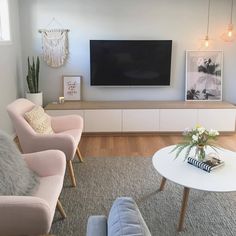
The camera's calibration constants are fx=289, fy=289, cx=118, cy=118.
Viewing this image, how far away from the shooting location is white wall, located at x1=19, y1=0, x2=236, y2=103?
180 inches

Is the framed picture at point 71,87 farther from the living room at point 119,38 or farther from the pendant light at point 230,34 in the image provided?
the pendant light at point 230,34

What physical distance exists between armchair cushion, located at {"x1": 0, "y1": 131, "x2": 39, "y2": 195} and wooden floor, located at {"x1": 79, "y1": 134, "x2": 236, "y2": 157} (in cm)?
173

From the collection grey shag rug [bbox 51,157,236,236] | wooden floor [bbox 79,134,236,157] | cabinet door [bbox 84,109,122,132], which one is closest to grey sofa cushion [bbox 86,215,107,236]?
grey shag rug [bbox 51,157,236,236]

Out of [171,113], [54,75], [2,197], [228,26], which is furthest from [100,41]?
[2,197]

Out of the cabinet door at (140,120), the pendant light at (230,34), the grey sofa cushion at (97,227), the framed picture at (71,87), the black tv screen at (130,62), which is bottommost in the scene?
the cabinet door at (140,120)

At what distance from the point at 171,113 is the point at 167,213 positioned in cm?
226

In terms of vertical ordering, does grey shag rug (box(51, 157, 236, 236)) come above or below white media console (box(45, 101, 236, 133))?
below

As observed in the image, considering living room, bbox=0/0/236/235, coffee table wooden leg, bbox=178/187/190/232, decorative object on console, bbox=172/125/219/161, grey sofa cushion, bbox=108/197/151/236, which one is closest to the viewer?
grey sofa cushion, bbox=108/197/151/236

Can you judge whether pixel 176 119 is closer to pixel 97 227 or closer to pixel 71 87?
pixel 71 87

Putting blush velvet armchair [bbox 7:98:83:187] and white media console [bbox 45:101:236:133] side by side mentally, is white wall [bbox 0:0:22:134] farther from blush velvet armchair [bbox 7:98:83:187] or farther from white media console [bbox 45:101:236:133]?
blush velvet armchair [bbox 7:98:83:187]

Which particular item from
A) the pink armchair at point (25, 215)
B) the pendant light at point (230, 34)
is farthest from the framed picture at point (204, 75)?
the pink armchair at point (25, 215)

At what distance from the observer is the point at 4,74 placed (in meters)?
3.90

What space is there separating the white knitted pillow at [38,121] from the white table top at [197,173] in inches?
48.7

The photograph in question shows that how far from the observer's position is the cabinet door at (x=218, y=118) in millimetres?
4555
